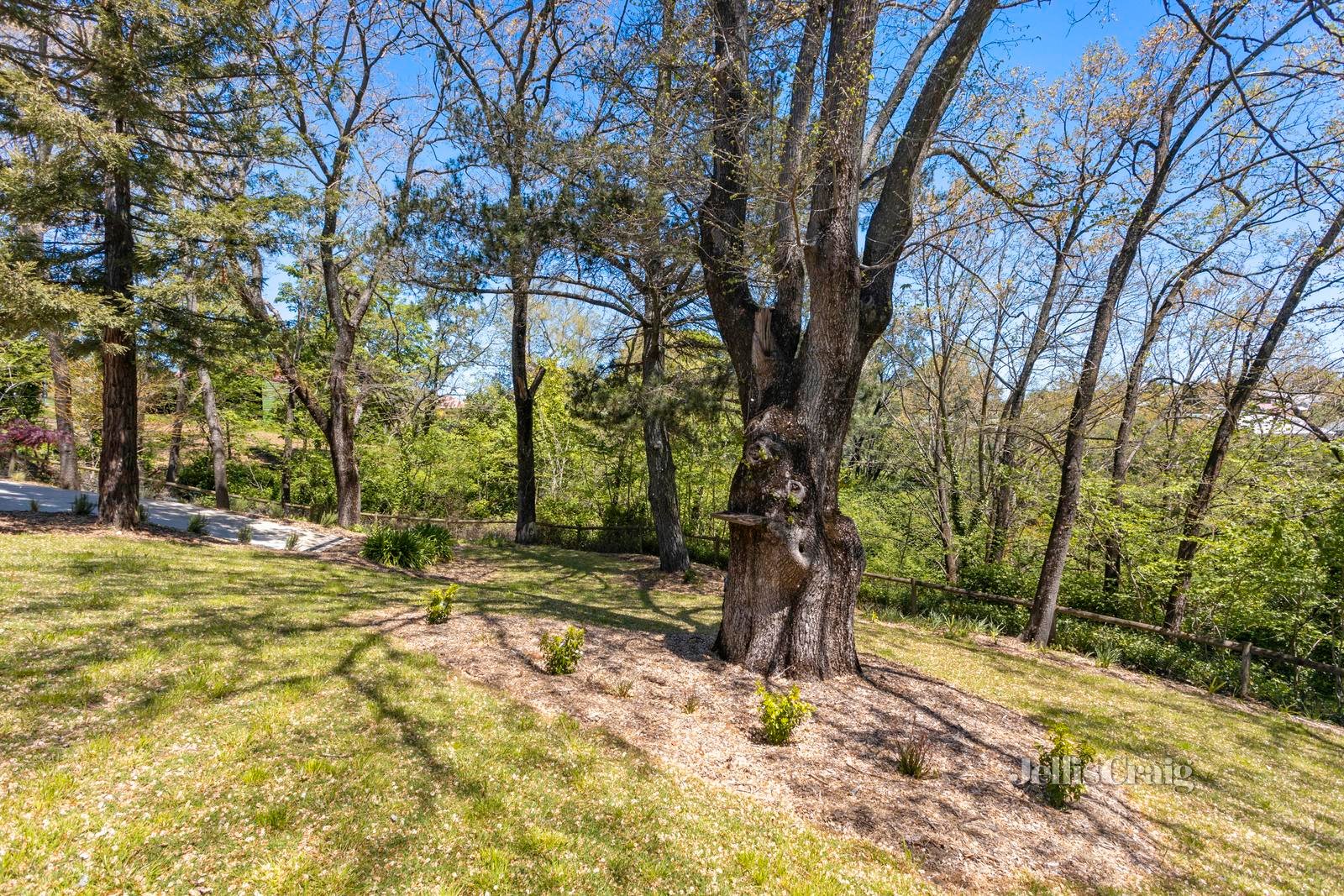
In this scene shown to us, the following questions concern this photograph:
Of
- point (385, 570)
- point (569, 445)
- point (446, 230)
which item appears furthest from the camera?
point (569, 445)

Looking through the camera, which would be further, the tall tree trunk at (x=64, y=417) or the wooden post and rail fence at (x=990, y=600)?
the tall tree trunk at (x=64, y=417)

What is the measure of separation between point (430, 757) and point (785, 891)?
2.04 metres

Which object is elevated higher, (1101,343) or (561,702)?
(1101,343)

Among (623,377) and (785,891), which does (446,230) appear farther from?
(785,891)

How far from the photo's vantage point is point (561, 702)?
4.02m

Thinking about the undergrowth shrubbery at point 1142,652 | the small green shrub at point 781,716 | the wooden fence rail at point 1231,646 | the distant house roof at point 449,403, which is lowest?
the undergrowth shrubbery at point 1142,652

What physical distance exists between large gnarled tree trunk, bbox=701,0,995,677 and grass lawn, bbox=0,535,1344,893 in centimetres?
184

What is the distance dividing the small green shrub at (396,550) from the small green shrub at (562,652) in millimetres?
5658

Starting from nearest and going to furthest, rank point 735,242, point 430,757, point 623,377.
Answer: point 430,757
point 735,242
point 623,377

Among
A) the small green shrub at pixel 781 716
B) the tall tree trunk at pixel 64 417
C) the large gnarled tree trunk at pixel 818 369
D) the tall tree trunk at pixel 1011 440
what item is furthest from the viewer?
the tall tree trunk at pixel 64 417

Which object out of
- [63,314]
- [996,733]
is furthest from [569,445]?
[996,733]

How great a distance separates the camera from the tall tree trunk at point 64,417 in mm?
11961

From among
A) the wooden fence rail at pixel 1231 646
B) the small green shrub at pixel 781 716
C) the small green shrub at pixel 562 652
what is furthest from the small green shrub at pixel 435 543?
the wooden fence rail at pixel 1231 646

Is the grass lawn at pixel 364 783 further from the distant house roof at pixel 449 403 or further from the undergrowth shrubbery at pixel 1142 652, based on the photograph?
the distant house roof at pixel 449 403
